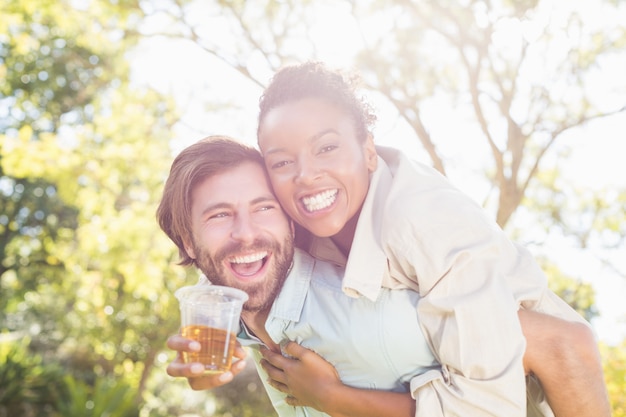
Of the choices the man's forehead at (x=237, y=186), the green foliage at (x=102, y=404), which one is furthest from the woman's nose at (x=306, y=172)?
the green foliage at (x=102, y=404)

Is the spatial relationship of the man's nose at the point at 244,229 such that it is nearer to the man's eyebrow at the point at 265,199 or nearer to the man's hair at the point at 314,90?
the man's eyebrow at the point at 265,199

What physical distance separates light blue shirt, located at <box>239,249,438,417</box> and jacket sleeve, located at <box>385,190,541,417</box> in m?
0.09

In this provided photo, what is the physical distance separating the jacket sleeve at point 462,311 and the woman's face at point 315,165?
0.43 m

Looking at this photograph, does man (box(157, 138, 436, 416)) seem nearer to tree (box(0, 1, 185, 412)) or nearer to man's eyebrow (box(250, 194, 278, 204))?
man's eyebrow (box(250, 194, 278, 204))

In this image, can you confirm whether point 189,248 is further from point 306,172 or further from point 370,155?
point 370,155

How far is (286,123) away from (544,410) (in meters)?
1.72

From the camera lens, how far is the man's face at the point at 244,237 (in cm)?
281

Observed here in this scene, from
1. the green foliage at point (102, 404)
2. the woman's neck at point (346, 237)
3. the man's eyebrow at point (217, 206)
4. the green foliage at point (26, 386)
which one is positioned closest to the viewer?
the man's eyebrow at point (217, 206)

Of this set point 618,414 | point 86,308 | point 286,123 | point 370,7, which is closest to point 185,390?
point 86,308

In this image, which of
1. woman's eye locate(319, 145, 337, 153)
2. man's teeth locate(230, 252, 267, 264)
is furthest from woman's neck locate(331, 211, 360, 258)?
man's teeth locate(230, 252, 267, 264)

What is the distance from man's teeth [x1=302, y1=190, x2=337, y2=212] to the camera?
2.83 meters

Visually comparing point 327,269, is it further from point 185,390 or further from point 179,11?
point 185,390

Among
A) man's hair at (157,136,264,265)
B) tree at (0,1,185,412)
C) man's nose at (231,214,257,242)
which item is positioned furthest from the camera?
tree at (0,1,185,412)

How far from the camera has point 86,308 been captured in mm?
13359
